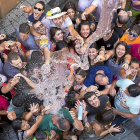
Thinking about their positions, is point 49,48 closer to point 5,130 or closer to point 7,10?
point 5,130

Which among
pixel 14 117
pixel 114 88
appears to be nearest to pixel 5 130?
pixel 14 117

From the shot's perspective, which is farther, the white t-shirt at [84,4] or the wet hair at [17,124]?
the white t-shirt at [84,4]

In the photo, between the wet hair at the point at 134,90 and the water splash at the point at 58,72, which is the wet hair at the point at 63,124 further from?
the wet hair at the point at 134,90

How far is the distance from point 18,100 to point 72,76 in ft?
→ 4.55

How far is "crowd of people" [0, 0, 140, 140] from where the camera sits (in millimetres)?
3766

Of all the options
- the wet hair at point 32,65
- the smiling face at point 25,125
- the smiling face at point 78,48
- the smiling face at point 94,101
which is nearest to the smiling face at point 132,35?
the smiling face at point 78,48

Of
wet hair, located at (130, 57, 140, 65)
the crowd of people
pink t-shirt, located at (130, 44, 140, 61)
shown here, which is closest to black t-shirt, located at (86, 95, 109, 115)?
the crowd of people

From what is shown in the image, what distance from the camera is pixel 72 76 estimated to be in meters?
4.40

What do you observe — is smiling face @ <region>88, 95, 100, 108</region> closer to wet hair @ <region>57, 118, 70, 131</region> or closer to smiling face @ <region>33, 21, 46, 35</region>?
wet hair @ <region>57, 118, 70, 131</region>

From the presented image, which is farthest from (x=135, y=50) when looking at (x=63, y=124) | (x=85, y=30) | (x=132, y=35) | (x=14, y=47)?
(x=14, y=47)

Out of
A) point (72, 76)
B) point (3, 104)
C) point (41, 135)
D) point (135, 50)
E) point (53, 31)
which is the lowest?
point (41, 135)

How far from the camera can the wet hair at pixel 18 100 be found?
12.4 feet

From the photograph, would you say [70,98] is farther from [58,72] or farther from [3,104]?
[3,104]

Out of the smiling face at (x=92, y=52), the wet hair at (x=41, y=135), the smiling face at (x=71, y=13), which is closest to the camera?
the wet hair at (x=41, y=135)
